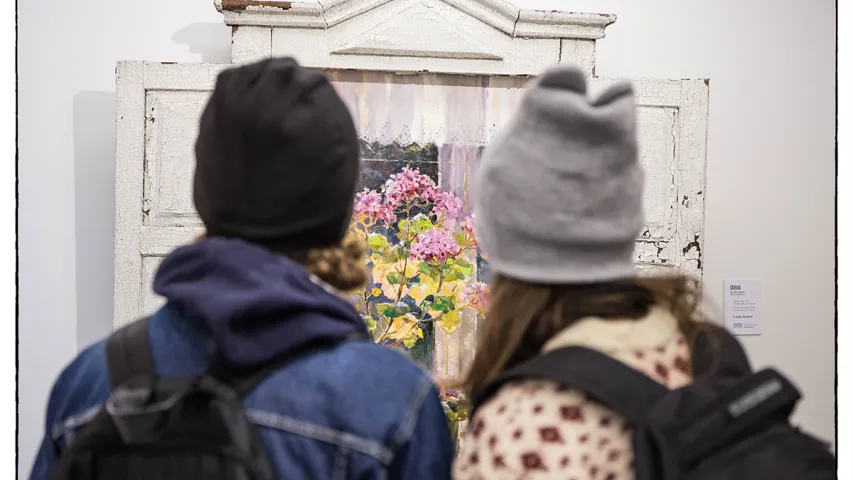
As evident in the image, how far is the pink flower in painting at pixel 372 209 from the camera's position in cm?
189

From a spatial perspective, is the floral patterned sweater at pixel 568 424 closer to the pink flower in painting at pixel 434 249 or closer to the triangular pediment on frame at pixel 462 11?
the pink flower in painting at pixel 434 249

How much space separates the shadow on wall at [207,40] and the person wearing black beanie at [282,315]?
58.7 inches

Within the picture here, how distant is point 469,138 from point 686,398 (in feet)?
4.91

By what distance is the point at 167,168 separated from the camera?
187 cm

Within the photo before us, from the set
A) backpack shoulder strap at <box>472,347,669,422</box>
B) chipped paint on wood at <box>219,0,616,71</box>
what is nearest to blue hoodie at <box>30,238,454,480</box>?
backpack shoulder strap at <box>472,347,669,422</box>

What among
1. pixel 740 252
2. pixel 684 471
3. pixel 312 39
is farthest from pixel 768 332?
pixel 684 471

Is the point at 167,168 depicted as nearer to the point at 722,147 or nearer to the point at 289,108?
the point at 289,108

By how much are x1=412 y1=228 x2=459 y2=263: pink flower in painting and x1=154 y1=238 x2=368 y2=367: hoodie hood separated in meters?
1.12

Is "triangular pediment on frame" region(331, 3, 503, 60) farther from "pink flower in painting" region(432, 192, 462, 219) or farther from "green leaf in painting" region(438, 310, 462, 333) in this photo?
"green leaf in painting" region(438, 310, 462, 333)

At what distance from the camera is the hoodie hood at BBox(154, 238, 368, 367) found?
598 mm

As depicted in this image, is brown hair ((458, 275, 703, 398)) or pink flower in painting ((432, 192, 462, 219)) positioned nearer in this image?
brown hair ((458, 275, 703, 398))

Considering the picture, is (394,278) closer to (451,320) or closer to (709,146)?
(451,320)

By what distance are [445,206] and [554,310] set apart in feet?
4.22

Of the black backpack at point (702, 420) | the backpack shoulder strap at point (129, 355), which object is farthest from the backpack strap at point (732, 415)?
the backpack shoulder strap at point (129, 355)
